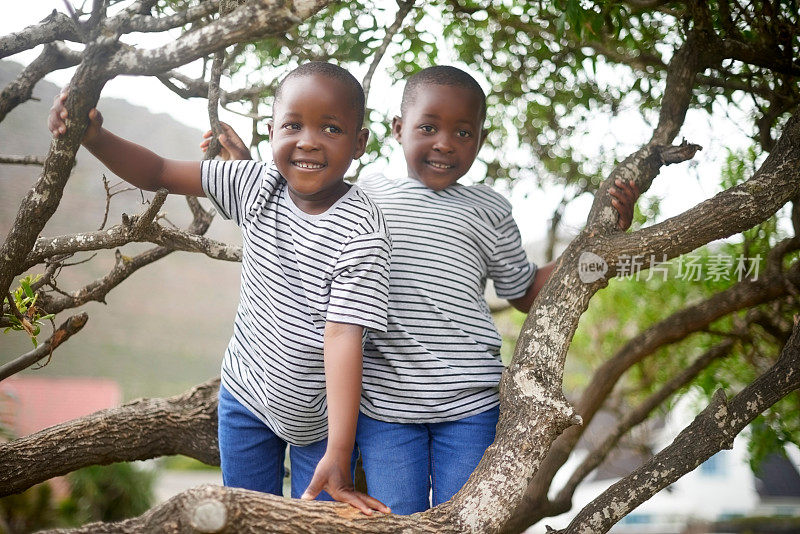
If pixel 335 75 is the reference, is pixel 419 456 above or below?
below

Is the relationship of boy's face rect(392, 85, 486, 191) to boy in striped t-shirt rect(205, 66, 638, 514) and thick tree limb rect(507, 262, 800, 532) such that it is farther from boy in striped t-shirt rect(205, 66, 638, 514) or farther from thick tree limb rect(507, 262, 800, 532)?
thick tree limb rect(507, 262, 800, 532)

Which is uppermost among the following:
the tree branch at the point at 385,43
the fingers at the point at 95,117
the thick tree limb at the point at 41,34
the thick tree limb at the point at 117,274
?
the tree branch at the point at 385,43

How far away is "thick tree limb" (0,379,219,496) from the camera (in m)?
2.09

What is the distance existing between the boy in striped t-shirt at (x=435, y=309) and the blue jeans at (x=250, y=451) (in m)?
0.18

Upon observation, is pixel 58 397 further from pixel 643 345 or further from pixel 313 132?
pixel 313 132

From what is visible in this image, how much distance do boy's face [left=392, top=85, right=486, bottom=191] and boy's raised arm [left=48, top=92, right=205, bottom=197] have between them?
57 centimetres

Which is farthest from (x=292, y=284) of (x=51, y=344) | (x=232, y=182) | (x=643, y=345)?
(x=643, y=345)

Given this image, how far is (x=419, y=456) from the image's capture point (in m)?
1.80

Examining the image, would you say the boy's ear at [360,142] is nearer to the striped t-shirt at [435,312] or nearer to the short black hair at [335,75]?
the short black hair at [335,75]

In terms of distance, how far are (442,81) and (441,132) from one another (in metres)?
0.14

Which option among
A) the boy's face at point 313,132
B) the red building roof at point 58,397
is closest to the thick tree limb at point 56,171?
the boy's face at point 313,132

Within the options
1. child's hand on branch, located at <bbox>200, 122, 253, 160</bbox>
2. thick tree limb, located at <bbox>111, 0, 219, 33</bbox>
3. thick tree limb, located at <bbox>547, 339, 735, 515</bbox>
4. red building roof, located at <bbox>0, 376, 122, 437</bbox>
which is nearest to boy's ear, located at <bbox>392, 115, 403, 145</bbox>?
child's hand on branch, located at <bbox>200, 122, 253, 160</bbox>

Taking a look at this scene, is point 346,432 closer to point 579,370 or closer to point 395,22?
point 395,22

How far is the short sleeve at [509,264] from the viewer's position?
6.85ft
